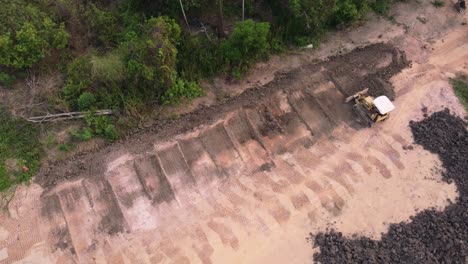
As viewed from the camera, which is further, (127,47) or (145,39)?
(127,47)

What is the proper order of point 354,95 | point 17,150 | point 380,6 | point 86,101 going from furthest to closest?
point 380,6
point 354,95
point 86,101
point 17,150

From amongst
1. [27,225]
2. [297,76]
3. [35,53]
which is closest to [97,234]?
[27,225]

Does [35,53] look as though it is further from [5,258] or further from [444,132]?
[444,132]

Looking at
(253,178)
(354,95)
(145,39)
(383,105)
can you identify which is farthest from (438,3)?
(145,39)

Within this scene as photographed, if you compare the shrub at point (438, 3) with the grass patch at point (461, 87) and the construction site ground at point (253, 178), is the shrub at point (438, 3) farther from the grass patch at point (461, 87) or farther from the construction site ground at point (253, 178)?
the grass patch at point (461, 87)

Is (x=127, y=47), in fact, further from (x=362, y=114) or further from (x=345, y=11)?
(x=362, y=114)

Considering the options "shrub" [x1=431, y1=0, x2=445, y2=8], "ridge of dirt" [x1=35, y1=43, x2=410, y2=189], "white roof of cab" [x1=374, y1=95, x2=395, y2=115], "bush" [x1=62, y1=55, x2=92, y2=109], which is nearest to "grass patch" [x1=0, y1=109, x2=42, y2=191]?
"ridge of dirt" [x1=35, y1=43, x2=410, y2=189]
